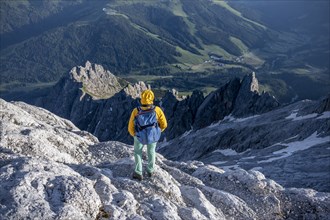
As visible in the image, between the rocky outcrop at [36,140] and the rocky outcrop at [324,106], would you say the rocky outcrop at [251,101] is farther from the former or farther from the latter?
the rocky outcrop at [36,140]

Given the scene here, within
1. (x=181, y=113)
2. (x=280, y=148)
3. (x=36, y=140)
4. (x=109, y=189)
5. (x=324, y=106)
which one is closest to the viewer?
(x=109, y=189)

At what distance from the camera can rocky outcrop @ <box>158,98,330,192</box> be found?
195ft

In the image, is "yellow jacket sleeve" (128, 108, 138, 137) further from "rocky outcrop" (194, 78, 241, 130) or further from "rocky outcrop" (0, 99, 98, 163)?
"rocky outcrop" (194, 78, 241, 130)

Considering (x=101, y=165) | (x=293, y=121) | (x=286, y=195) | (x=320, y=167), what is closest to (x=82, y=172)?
(x=101, y=165)

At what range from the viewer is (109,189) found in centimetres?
2042

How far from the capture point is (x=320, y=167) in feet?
195

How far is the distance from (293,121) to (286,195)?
69.8 m

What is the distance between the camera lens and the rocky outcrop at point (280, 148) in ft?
195

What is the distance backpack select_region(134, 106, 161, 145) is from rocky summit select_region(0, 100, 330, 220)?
2.68 m

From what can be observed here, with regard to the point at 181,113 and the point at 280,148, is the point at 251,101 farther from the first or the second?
the point at 280,148

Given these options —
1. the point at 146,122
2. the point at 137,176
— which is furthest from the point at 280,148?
the point at 146,122

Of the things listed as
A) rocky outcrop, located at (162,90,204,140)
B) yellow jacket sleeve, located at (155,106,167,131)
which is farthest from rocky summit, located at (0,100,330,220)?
rocky outcrop, located at (162,90,204,140)

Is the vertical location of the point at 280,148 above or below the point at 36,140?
below

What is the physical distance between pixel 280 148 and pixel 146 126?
6275 centimetres
